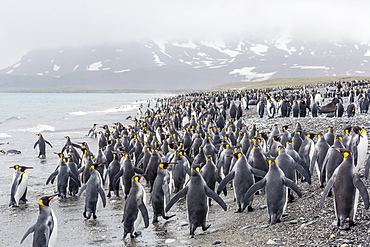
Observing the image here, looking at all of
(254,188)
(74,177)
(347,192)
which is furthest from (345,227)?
(74,177)

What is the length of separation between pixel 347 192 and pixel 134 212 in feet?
9.29

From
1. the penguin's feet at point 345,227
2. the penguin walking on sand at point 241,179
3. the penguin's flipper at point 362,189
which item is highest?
the penguin's flipper at point 362,189

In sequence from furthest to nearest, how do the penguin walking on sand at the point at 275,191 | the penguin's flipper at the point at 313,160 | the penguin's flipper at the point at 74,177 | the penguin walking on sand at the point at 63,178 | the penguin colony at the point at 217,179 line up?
1. the penguin's flipper at the point at 74,177
2. the penguin walking on sand at the point at 63,178
3. the penguin's flipper at the point at 313,160
4. the penguin walking on sand at the point at 275,191
5. the penguin colony at the point at 217,179

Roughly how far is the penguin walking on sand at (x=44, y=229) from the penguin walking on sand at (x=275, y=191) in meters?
2.62

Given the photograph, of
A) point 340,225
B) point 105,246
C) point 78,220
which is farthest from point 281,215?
point 78,220

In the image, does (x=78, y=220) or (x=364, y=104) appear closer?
(x=78, y=220)

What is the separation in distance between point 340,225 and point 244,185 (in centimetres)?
185

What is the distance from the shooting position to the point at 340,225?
13.9 feet

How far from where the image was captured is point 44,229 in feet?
15.5

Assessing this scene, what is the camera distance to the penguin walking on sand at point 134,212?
5309 mm

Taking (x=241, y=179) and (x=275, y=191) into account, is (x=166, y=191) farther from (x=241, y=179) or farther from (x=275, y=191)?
(x=275, y=191)

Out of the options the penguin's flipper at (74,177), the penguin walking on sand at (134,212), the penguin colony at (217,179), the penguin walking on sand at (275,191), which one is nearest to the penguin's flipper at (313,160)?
the penguin colony at (217,179)

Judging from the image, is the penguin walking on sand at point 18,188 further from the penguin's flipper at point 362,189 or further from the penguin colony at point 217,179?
the penguin's flipper at point 362,189

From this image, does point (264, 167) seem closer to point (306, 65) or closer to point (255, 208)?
point (255, 208)
